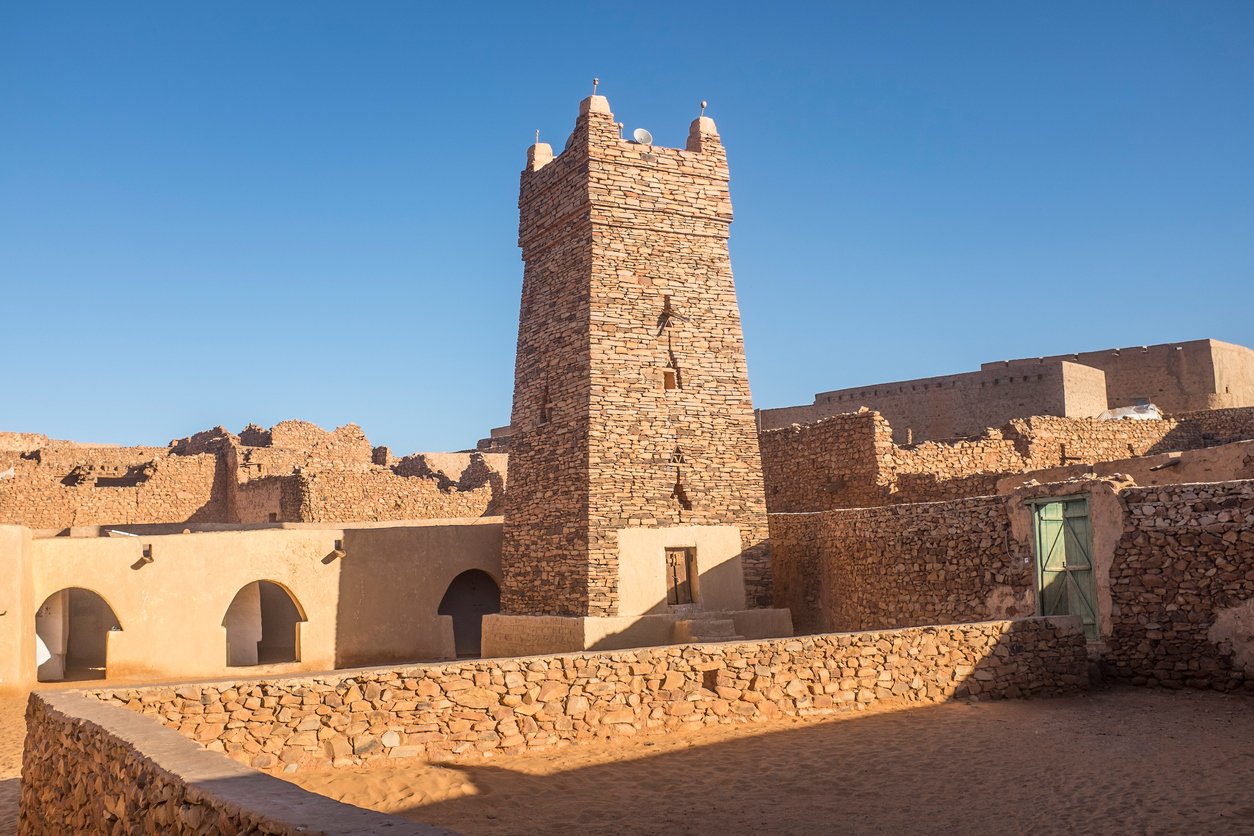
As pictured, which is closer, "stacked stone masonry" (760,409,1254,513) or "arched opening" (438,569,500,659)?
"stacked stone masonry" (760,409,1254,513)

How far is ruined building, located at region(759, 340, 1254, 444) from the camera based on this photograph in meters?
28.1

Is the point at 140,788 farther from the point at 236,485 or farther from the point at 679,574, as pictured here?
the point at 236,485

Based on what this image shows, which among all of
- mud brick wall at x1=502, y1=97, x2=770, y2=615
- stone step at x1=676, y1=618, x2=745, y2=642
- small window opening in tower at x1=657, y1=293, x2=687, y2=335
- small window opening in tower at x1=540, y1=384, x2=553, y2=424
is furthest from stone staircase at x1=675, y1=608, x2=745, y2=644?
small window opening in tower at x1=657, y1=293, x2=687, y2=335

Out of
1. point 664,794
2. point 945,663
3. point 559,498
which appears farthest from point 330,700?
point 559,498

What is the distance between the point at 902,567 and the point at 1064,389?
1429cm

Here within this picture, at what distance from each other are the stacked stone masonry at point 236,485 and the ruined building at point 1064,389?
10827mm

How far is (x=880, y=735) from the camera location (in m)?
10.7

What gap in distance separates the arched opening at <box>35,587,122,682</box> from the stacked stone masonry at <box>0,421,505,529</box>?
4330 millimetres

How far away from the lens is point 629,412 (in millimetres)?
16859

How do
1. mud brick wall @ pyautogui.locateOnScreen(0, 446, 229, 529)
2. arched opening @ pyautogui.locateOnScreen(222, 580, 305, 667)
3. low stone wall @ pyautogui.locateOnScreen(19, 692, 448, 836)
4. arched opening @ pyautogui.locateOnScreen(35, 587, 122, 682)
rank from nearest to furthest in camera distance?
1. low stone wall @ pyautogui.locateOnScreen(19, 692, 448, 836)
2. arched opening @ pyautogui.locateOnScreen(35, 587, 122, 682)
3. arched opening @ pyautogui.locateOnScreen(222, 580, 305, 667)
4. mud brick wall @ pyautogui.locateOnScreen(0, 446, 229, 529)

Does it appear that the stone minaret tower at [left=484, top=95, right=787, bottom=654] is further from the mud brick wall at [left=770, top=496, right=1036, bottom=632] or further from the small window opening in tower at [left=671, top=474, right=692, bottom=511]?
the mud brick wall at [left=770, top=496, right=1036, bottom=632]

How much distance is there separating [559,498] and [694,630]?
2951 mm

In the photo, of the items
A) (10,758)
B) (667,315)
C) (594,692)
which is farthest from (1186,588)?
(10,758)

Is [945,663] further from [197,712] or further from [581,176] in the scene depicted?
[581,176]
